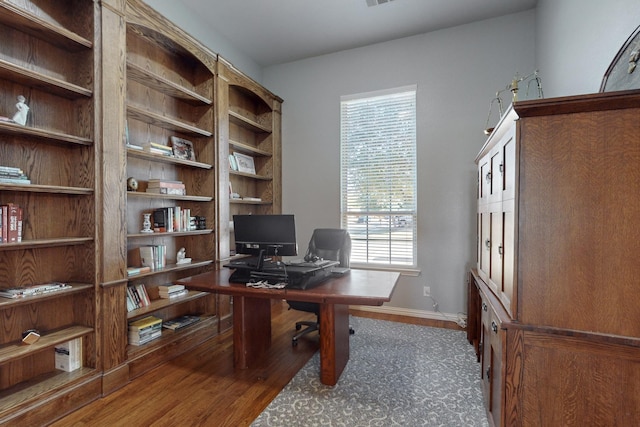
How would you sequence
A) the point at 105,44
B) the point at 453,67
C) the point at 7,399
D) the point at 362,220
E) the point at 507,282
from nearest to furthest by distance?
1. the point at 507,282
2. the point at 7,399
3. the point at 105,44
4. the point at 453,67
5. the point at 362,220

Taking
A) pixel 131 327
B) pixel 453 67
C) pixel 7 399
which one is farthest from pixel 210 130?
pixel 453 67

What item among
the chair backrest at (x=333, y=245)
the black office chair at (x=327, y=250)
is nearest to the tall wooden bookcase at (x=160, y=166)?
the black office chair at (x=327, y=250)

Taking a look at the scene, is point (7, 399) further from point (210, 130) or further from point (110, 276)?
point (210, 130)

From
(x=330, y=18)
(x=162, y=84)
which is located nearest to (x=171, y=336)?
(x=162, y=84)

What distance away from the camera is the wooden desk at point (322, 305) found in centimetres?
195

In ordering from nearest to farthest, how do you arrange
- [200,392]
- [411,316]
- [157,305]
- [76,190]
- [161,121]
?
[76,190] → [200,392] → [157,305] → [161,121] → [411,316]

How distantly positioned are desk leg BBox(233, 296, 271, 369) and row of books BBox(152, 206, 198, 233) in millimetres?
946

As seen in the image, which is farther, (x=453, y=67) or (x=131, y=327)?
(x=453, y=67)

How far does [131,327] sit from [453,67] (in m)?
4.02

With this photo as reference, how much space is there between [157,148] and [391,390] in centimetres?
267

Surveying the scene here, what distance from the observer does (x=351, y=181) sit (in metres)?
3.88

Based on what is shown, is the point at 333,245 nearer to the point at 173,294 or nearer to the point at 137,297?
the point at 173,294

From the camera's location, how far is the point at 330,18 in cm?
321

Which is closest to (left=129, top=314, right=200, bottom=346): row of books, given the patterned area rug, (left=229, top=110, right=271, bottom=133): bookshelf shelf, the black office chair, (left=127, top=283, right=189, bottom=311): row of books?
(left=127, top=283, right=189, bottom=311): row of books
